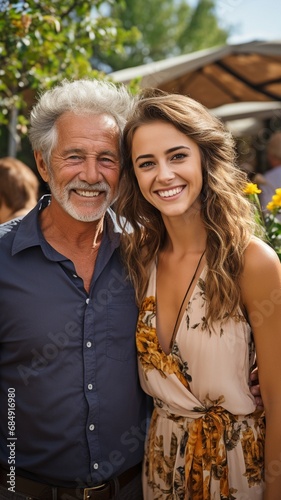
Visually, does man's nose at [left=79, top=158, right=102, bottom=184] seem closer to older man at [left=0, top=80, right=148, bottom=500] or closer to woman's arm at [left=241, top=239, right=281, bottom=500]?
older man at [left=0, top=80, right=148, bottom=500]

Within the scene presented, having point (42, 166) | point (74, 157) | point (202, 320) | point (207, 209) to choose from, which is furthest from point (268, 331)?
point (42, 166)

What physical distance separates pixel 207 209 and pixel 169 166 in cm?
22

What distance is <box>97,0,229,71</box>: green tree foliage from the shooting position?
20.0m

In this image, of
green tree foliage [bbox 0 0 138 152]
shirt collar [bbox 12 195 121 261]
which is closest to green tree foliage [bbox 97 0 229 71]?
green tree foliage [bbox 0 0 138 152]

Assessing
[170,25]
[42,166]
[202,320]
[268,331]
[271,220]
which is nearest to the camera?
[268,331]

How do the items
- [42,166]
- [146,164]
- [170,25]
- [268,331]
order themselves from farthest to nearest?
1. [170,25]
2. [42,166]
3. [146,164]
4. [268,331]

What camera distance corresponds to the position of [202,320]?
6.44ft

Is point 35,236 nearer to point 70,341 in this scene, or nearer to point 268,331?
point 70,341

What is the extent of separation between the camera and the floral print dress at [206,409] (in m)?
1.92

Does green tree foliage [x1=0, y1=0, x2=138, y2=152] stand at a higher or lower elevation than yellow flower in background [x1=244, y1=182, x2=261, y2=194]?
higher

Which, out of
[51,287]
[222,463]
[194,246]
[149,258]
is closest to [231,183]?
[194,246]

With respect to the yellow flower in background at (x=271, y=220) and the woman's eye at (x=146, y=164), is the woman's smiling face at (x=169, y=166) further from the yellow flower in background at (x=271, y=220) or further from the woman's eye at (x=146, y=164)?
the yellow flower in background at (x=271, y=220)

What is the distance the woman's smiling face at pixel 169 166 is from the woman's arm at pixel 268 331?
0.31 m

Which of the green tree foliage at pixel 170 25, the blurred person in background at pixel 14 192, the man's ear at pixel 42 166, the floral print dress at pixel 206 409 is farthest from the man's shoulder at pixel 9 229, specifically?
the green tree foliage at pixel 170 25
